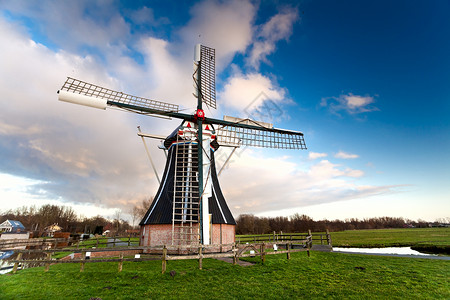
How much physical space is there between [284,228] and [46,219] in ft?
234

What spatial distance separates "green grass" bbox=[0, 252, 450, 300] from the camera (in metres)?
6.35

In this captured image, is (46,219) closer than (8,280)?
No

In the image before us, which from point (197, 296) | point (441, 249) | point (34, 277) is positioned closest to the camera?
point (197, 296)

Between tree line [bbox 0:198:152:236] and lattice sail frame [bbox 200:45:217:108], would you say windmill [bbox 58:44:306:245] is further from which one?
tree line [bbox 0:198:152:236]

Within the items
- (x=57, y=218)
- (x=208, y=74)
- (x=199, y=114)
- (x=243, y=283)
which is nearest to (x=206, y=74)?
(x=208, y=74)

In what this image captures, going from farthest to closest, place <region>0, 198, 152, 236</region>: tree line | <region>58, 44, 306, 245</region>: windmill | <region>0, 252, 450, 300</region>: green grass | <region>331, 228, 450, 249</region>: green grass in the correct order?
<region>0, 198, 152, 236</region>: tree line → <region>331, 228, 450, 249</region>: green grass → <region>58, 44, 306, 245</region>: windmill → <region>0, 252, 450, 300</region>: green grass

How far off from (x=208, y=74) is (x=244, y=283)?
46.5 feet

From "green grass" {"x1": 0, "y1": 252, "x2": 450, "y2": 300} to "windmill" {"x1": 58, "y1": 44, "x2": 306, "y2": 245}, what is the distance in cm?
364

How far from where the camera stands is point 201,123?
15039 millimetres

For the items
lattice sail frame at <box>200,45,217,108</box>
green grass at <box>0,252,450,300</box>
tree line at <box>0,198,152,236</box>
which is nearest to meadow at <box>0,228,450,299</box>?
green grass at <box>0,252,450,300</box>

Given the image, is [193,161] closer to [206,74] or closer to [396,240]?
[206,74]

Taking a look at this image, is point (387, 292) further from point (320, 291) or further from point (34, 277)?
point (34, 277)

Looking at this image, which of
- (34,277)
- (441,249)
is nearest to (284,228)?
(441,249)

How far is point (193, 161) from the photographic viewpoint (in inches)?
576
